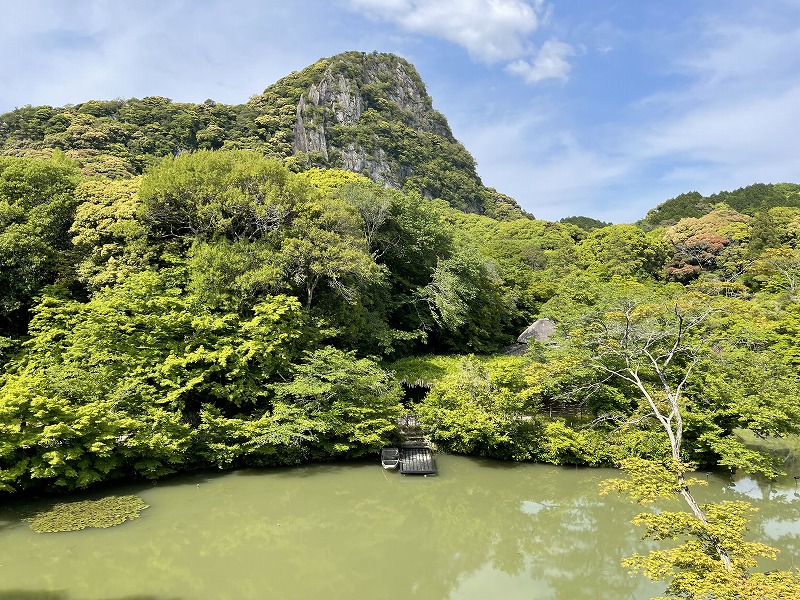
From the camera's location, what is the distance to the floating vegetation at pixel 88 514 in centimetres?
789

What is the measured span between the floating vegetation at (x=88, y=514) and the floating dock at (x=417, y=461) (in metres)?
5.74

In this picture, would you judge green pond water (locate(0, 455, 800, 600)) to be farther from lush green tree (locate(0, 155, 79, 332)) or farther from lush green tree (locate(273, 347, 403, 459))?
lush green tree (locate(0, 155, 79, 332))

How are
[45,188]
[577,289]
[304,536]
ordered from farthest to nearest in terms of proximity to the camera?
[577,289] < [45,188] < [304,536]

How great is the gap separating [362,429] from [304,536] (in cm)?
369

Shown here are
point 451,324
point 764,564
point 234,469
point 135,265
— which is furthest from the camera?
point 451,324

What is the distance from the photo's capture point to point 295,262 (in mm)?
12891

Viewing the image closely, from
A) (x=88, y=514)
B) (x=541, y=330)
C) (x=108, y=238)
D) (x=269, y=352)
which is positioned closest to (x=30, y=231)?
(x=108, y=238)

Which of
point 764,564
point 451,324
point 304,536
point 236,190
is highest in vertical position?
point 236,190

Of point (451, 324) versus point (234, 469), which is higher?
point (451, 324)

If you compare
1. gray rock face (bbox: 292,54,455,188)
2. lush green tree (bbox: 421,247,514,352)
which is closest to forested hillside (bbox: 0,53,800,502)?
lush green tree (bbox: 421,247,514,352)

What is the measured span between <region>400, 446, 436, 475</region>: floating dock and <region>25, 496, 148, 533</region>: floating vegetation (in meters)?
5.74

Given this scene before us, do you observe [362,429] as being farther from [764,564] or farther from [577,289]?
[577,289]

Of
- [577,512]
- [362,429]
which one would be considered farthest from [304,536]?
[577,512]

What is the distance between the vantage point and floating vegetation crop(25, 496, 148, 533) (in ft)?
25.9
